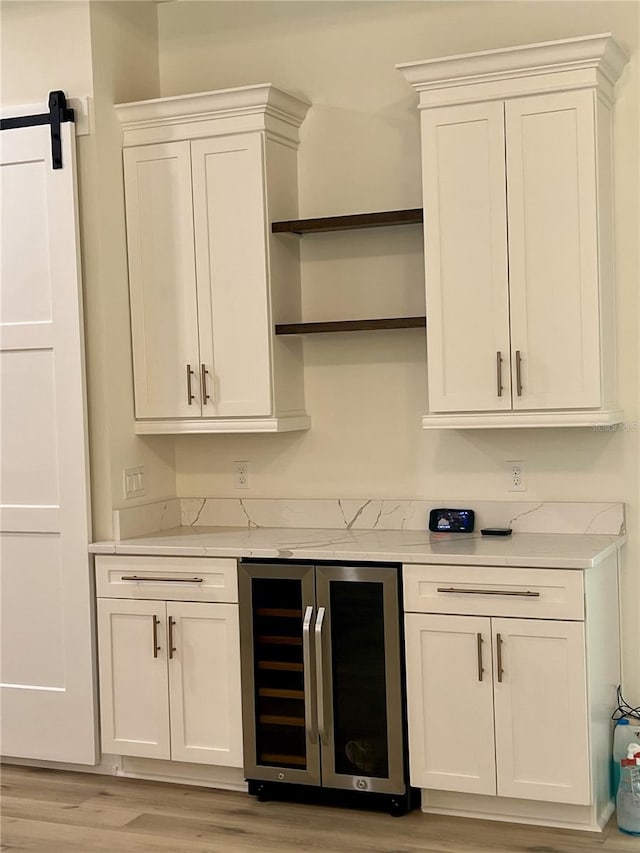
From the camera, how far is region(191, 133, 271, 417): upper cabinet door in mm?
3988

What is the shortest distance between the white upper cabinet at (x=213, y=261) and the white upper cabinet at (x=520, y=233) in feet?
2.06

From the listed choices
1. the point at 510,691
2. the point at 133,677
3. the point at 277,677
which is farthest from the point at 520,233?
the point at 133,677

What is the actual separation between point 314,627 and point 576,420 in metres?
1.11

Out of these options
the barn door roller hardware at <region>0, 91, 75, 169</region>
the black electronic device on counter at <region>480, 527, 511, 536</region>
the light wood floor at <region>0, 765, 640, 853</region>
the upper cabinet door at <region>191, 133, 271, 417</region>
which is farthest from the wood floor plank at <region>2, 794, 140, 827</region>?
the barn door roller hardware at <region>0, 91, 75, 169</region>

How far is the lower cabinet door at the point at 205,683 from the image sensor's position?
150 inches

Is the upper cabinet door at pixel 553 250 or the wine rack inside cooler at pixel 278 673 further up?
the upper cabinet door at pixel 553 250

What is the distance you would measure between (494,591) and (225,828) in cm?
119

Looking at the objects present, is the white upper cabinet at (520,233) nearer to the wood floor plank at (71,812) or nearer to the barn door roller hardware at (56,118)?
the barn door roller hardware at (56,118)

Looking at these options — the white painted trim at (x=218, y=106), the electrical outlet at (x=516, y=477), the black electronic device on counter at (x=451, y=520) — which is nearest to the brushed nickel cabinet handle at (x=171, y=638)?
the black electronic device on counter at (x=451, y=520)

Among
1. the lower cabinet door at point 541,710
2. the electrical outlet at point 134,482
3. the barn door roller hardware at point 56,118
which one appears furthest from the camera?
the electrical outlet at point 134,482

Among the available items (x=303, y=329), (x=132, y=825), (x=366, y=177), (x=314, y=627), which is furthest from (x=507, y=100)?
(x=132, y=825)

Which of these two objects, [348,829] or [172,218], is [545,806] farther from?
[172,218]

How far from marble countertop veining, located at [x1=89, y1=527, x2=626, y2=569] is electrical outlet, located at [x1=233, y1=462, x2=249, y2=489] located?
0.73 feet

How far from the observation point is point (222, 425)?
4098 mm
